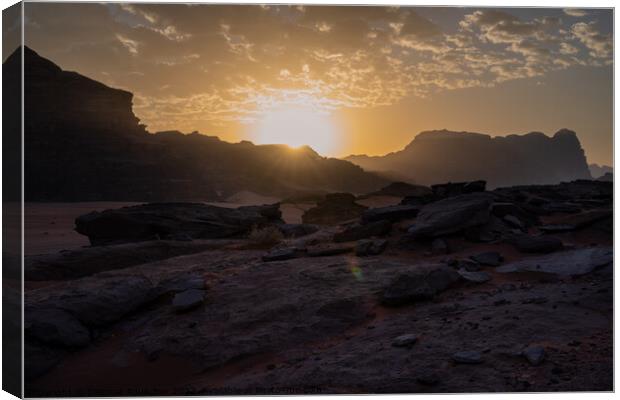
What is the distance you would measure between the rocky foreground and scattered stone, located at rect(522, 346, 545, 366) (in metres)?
0.02

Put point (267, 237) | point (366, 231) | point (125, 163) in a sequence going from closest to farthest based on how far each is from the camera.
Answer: point (366, 231)
point (267, 237)
point (125, 163)

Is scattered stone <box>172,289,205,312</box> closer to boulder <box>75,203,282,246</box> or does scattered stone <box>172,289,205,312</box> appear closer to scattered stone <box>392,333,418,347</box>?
scattered stone <box>392,333,418,347</box>

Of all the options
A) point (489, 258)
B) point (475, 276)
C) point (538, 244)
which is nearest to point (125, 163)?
point (489, 258)

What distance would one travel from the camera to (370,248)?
465 inches

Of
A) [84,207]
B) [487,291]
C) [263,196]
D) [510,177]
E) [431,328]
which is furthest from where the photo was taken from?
[510,177]

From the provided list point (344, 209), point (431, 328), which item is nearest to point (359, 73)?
point (431, 328)

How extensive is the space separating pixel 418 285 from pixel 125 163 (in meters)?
60.5

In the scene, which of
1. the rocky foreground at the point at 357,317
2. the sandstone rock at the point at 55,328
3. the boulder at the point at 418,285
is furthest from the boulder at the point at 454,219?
the sandstone rock at the point at 55,328

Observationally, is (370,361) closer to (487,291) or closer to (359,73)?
(487,291)

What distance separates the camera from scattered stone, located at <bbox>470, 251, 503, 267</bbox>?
1017cm

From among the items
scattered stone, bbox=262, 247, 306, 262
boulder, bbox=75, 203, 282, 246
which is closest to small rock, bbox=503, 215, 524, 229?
scattered stone, bbox=262, 247, 306, 262

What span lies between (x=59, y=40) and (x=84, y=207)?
45.8 m

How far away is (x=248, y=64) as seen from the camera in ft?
28.9

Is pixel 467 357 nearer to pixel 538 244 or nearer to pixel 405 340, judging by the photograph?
pixel 405 340
